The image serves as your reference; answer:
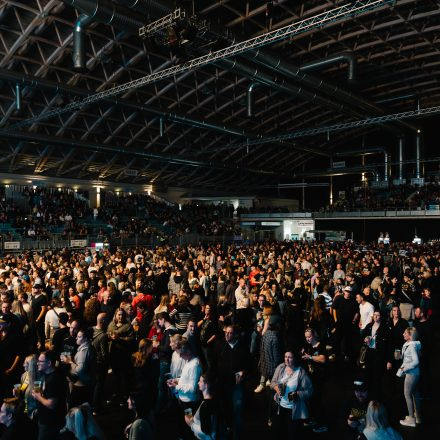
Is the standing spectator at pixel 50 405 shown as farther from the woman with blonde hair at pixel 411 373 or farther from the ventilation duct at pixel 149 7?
the ventilation duct at pixel 149 7

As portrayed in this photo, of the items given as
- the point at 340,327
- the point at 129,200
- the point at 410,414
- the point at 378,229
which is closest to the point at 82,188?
the point at 129,200

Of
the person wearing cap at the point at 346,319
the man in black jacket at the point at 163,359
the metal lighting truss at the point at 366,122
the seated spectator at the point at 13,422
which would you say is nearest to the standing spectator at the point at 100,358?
the man in black jacket at the point at 163,359

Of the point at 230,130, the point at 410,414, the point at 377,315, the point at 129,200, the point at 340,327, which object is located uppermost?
the point at 230,130

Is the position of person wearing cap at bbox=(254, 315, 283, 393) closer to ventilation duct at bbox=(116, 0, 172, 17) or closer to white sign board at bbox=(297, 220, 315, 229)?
ventilation duct at bbox=(116, 0, 172, 17)

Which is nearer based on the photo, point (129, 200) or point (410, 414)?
point (410, 414)

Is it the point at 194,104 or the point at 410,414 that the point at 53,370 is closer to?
the point at 410,414

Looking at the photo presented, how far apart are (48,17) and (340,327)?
17459mm

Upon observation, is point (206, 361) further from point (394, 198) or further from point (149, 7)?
point (394, 198)

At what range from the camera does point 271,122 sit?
34.2 meters

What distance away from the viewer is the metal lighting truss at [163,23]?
11.5 meters

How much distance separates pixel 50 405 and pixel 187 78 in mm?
24026

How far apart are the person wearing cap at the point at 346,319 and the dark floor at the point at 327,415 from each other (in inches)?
35.8

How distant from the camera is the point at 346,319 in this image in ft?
25.4

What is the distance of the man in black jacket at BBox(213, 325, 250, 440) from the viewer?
4812 mm
